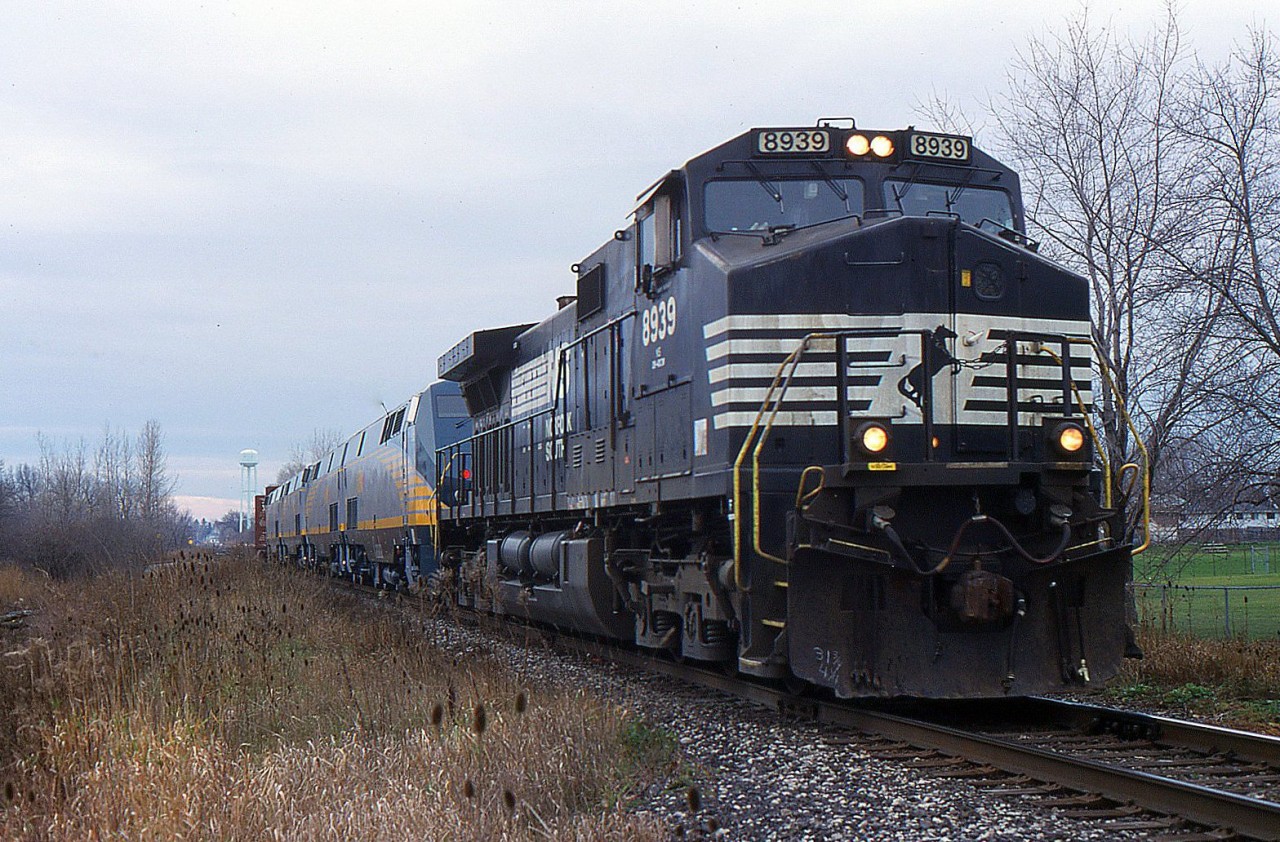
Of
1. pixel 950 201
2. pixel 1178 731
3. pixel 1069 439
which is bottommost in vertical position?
pixel 1178 731

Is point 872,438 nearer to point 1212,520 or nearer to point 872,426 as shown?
point 872,426

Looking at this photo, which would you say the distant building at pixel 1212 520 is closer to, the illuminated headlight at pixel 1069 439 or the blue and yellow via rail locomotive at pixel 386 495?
the illuminated headlight at pixel 1069 439

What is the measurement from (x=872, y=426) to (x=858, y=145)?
2.39m

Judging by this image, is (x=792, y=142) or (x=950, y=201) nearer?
(x=792, y=142)

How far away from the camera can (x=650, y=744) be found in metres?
6.88

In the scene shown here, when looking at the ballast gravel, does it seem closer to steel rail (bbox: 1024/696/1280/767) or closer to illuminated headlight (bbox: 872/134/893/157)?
steel rail (bbox: 1024/696/1280/767)

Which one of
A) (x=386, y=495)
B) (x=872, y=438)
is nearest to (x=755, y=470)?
(x=872, y=438)

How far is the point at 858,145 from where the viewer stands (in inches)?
341

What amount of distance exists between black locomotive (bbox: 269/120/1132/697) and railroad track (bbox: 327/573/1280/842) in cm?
36

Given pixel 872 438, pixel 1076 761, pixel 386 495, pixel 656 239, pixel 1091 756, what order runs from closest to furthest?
1. pixel 1076 761
2. pixel 1091 756
3. pixel 872 438
4. pixel 656 239
5. pixel 386 495

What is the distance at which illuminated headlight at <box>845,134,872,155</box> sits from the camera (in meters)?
8.66

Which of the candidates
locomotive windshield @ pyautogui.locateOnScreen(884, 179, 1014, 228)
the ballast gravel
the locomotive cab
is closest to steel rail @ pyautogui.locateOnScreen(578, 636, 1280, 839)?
the ballast gravel

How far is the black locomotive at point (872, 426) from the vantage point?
7.29m

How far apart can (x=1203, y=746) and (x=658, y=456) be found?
4.25 meters
